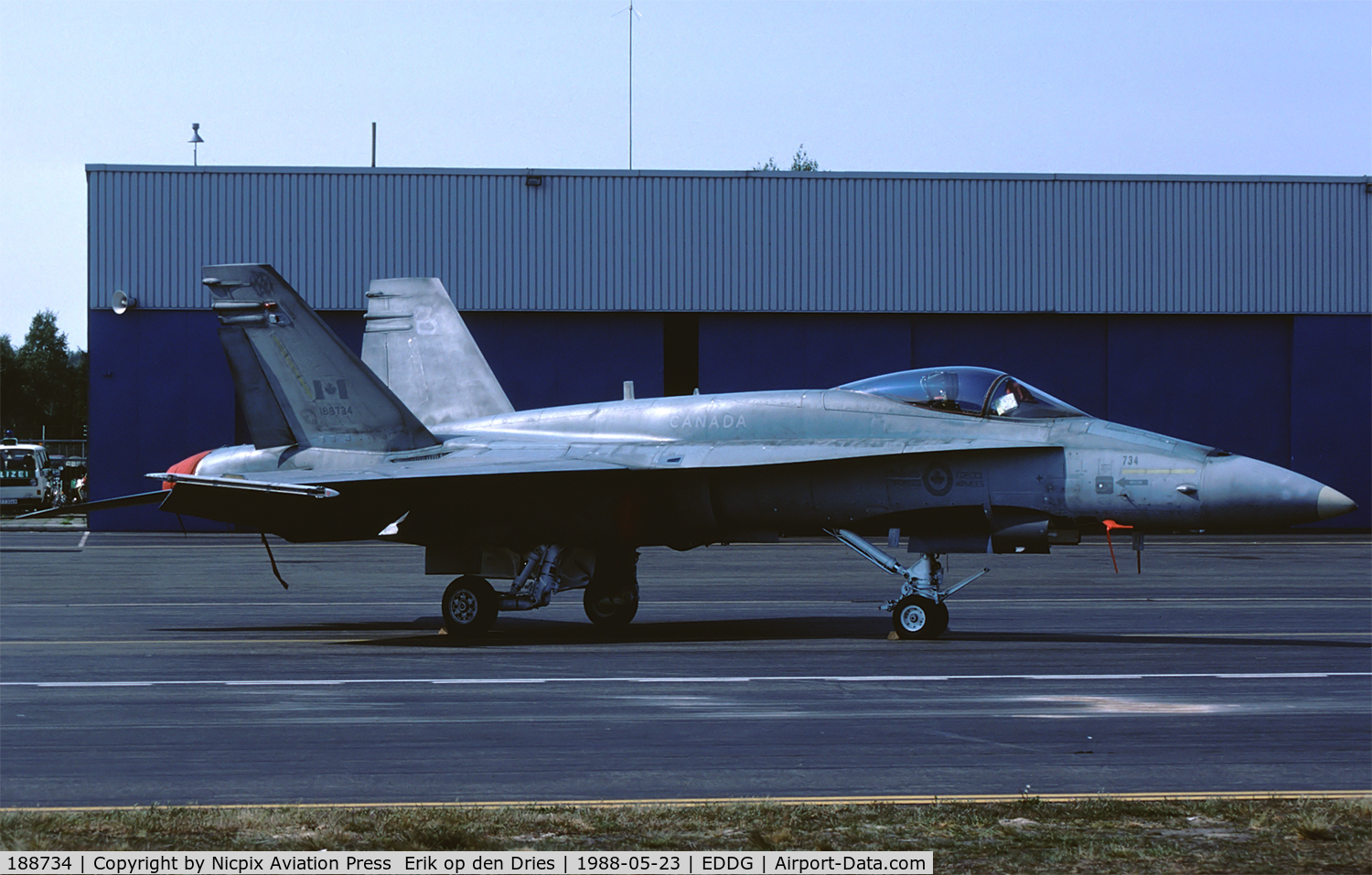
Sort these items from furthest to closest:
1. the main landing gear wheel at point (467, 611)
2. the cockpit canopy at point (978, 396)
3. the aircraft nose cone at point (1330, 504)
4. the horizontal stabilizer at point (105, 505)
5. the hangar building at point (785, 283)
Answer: the hangar building at point (785, 283)
the main landing gear wheel at point (467, 611)
the cockpit canopy at point (978, 396)
the horizontal stabilizer at point (105, 505)
the aircraft nose cone at point (1330, 504)

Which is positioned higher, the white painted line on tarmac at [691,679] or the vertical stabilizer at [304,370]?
the vertical stabilizer at [304,370]

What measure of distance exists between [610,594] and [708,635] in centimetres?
131

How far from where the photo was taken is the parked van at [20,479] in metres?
51.7

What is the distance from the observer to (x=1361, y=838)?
655cm

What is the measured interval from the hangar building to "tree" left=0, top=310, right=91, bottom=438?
378 feet

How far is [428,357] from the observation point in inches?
768

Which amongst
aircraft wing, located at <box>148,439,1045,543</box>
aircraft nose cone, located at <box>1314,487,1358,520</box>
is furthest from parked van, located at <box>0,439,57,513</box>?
aircraft nose cone, located at <box>1314,487,1358,520</box>

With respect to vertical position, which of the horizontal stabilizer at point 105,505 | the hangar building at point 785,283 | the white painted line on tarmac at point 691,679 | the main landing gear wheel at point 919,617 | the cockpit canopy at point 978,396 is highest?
the hangar building at point 785,283

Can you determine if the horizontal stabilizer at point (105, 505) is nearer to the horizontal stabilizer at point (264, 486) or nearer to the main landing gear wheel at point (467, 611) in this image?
the horizontal stabilizer at point (264, 486)

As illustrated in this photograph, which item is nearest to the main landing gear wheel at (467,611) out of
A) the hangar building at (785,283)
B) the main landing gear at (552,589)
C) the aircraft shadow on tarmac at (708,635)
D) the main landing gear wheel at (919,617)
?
the main landing gear at (552,589)

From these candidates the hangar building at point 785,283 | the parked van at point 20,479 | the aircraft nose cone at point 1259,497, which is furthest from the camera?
the parked van at point 20,479

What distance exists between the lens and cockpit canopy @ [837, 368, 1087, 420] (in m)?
14.8

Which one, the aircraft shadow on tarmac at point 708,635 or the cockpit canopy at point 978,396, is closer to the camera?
the cockpit canopy at point 978,396

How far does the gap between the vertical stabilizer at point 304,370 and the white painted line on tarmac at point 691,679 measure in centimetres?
490
